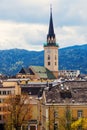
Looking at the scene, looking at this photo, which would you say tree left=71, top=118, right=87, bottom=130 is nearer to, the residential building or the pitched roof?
the residential building

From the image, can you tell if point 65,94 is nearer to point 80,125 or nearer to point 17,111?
point 80,125

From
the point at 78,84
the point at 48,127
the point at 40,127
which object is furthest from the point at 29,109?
the point at 48,127

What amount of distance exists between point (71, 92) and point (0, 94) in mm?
30158

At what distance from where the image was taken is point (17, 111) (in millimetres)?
93500

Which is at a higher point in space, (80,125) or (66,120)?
(66,120)

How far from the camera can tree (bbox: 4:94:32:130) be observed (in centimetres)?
9231

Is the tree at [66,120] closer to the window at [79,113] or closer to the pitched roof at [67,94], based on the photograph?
the window at [79,113]

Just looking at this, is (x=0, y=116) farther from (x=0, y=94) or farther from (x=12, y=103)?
(x=12, y=103)

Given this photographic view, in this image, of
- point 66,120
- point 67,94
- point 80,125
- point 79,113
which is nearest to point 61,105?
point 67,94

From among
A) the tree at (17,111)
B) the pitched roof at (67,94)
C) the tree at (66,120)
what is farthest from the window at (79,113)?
the tree at (17,111)

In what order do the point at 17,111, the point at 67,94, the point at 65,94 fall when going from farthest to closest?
1. the point at 17,111
2. the point at 65,94
3. the point at 67,94

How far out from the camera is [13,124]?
302 feet

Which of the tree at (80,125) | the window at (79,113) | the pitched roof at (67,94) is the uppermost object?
the pitched roof at (67,94)

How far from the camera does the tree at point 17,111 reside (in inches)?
3634
